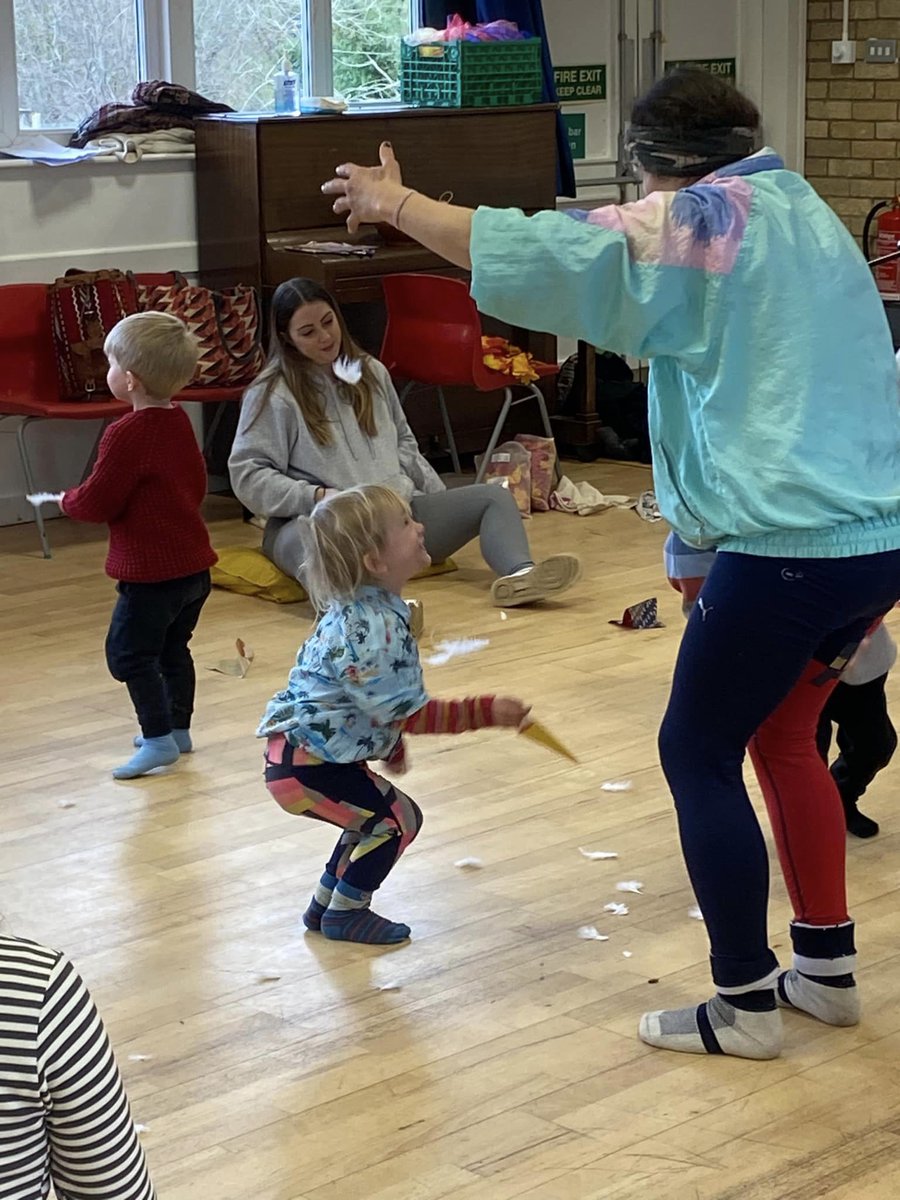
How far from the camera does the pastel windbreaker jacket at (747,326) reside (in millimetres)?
2137

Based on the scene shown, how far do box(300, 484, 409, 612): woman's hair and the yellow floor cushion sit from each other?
2.24 meters

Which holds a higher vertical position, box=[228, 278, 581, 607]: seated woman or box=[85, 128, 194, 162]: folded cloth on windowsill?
box=[85, 128, 194, 162]: folded cloth on windowsill

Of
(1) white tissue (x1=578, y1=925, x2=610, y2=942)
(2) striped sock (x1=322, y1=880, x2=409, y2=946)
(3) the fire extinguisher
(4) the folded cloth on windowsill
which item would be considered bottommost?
(1) white tissue (x1=578, y1=925, x2=610, y2=942)

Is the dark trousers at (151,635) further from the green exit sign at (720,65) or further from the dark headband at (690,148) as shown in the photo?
the green exit sign at (720,65)

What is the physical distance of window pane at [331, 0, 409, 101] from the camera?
7098mm

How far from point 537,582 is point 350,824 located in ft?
7.29

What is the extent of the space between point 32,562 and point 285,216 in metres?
1.47

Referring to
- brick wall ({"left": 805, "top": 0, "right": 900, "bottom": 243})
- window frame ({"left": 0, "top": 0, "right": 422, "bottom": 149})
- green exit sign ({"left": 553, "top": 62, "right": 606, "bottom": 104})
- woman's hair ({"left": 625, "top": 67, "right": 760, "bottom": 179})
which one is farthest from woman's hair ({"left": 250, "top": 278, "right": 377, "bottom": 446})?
brick wall ({"left": 805, "top": 0, "right": 900, "bottom": 243})

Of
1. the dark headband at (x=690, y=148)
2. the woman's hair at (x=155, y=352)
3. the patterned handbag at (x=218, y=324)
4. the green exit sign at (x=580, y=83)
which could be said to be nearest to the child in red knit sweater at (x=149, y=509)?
the woman's hair at (x=155, y=352)

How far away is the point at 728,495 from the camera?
224 centimetres

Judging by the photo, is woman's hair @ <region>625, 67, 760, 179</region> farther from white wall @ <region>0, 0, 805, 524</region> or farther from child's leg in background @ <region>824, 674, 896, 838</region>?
white wall @ <region>0, 0, 805, 524</region>

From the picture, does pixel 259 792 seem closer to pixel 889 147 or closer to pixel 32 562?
pixel 32 562

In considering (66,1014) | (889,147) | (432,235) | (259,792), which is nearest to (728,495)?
(432,235)

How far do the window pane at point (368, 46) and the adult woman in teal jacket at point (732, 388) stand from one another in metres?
4.99
